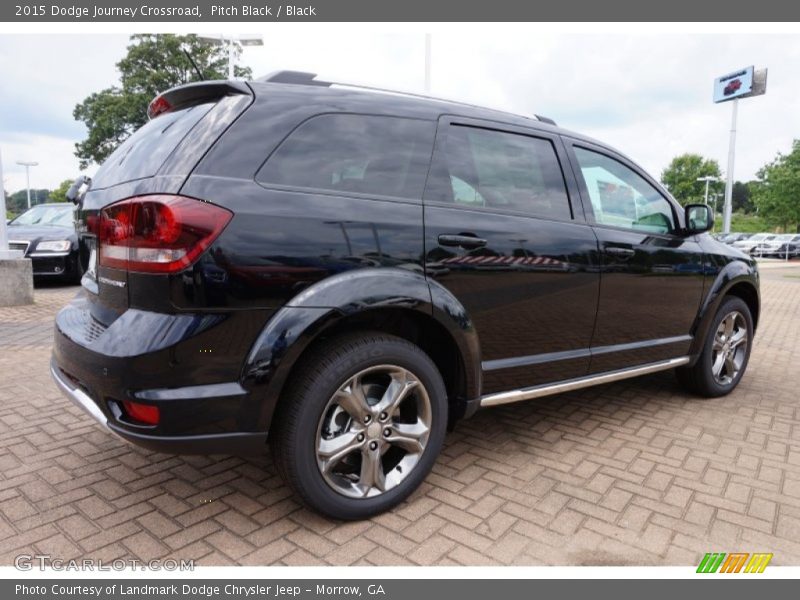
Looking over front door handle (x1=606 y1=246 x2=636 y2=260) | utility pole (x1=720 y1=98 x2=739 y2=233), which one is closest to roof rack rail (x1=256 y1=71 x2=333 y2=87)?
front door handle (x1=606 y1=246 x2=636 y2=260)

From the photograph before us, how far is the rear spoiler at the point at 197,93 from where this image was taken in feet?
7.63

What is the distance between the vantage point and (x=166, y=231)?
2002 mm

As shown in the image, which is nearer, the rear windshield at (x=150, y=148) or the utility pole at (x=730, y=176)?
the rear windshield at (x=150, y=148)

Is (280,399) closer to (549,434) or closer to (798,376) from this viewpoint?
(549,434)

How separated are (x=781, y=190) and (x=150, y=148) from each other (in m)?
43.8

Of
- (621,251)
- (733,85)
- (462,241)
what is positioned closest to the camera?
(462,241)

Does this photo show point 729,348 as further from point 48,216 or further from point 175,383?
A: point 48,216

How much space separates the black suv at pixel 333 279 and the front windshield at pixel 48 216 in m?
9.36

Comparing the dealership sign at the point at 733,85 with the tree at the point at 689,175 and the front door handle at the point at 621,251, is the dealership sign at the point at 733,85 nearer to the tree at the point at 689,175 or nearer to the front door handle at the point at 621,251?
the tree at the point at 689,175

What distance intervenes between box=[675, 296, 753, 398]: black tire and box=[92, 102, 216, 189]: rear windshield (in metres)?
3.75

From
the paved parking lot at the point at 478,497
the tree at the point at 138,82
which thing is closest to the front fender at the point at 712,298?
the paved parking lot at the point at 478,497

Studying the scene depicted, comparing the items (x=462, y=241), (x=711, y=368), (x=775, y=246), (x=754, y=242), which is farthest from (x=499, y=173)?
(x=754, y=242)

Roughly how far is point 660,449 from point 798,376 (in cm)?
283

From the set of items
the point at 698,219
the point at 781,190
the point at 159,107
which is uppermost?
the point at 781,190
